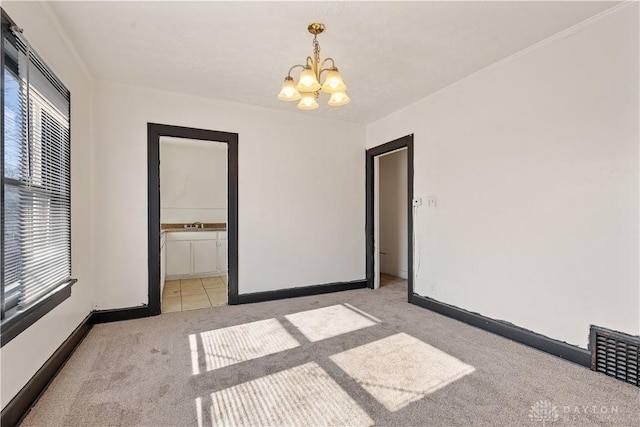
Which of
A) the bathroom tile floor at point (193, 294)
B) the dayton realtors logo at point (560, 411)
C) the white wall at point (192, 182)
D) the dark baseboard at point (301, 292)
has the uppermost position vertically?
the white wall at point (192, 182)

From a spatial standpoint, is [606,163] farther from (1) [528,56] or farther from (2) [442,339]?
(2) [442,339]

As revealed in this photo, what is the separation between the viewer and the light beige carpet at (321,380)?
1.73 metres

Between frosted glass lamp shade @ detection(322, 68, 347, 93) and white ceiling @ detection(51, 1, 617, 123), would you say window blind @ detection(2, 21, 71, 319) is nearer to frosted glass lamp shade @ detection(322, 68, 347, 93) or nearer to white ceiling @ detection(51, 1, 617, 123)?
white ceiling @ detection(51, 1, 617, 123)

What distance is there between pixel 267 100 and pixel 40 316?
3051mm

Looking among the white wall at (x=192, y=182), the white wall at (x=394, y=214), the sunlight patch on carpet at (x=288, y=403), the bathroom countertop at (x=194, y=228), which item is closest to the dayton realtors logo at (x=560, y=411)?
the sunlight patch on carpet at (x=288, y=403)

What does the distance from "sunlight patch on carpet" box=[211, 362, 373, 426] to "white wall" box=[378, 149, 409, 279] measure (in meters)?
3.87

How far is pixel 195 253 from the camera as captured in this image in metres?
5.57

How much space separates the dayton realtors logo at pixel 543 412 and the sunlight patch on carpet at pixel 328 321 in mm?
1548

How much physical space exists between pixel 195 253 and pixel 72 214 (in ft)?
9.98

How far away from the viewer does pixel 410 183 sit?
13.1 ft

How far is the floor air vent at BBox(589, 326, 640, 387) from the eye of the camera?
206 cm

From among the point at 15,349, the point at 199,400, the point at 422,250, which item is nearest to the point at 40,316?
the point at 15,349

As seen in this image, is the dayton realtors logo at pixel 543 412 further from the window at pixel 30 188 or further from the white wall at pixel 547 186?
the window at pixel 30 188

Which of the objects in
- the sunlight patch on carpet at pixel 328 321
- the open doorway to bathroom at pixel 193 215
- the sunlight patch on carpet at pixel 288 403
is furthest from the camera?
the open doorway to bathroom at pixel 193 215
